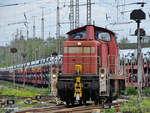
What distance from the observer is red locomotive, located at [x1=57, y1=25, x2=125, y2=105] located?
1484cm

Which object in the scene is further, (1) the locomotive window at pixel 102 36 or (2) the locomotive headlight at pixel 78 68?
(1) the locomotive window at pixel 102 36

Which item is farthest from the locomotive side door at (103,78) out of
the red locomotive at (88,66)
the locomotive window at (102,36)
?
the locomotive window at (102,36)

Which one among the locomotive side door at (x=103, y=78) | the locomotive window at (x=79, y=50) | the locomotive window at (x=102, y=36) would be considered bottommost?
the locomotive side door at (x=103, y=78)

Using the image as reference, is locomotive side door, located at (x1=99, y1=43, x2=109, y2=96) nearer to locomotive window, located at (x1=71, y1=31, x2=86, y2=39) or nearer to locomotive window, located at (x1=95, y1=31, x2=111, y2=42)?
locomotive window, located at (x1=95, y1=31, x2=111, y2=42)

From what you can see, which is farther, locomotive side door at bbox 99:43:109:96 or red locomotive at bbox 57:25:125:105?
red locomotive at bbox 57:25:125:105

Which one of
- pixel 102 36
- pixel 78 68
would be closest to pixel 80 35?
pixel 102 36

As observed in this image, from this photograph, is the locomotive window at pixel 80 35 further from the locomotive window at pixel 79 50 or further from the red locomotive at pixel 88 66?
the locomotive window at pixel 79 50

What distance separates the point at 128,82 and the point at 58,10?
920 cm

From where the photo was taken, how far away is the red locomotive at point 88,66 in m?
14.8

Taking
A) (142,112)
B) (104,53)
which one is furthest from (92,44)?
(142,112)

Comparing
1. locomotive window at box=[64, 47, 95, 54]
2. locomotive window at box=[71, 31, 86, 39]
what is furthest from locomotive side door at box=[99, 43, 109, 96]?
locomotive window at box=[71, 31, 86, 39]

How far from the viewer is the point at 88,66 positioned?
50.9 ft

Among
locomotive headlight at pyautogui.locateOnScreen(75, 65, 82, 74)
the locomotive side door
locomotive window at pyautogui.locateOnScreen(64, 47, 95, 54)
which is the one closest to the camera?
the locomotive side door

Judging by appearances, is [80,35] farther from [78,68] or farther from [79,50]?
[78,68]
